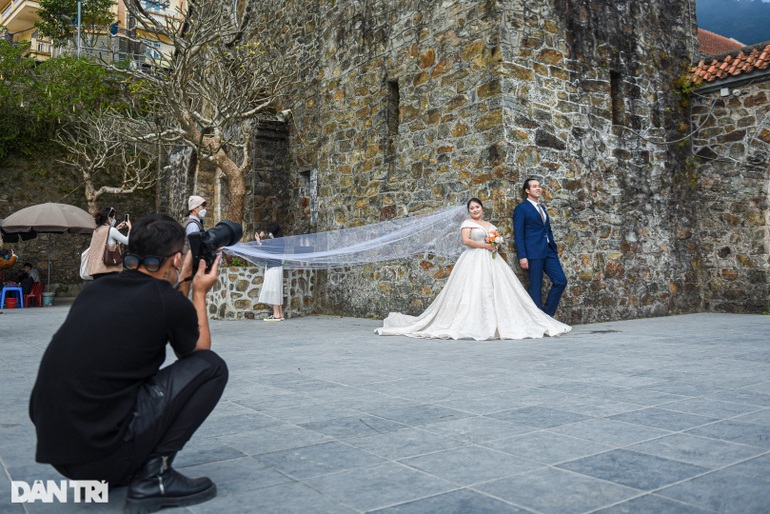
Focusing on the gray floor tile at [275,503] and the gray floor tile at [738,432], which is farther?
the gray floor tile at [738,432]

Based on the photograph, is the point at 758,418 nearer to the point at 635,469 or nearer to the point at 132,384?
the point at 635,469

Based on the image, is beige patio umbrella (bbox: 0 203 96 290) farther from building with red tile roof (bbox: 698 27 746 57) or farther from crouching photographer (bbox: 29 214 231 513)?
building with red tile roof (bbox: 698 27 746 57)

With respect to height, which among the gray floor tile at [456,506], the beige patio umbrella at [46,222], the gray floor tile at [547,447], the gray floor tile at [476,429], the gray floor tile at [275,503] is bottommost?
the gray floor tile at [275,503]

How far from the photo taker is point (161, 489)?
7.37 feet

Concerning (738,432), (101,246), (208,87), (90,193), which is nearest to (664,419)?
(738,432)

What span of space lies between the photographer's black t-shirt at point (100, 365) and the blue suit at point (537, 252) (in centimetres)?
633

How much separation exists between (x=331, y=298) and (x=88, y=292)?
30.3 ft

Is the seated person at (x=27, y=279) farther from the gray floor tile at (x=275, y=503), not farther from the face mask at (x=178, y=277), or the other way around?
the gray floor tile at (x=275, y=503)

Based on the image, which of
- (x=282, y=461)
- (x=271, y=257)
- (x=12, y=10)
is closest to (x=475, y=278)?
(x=271, y=257)

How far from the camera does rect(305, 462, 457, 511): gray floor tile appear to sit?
7.48 feet

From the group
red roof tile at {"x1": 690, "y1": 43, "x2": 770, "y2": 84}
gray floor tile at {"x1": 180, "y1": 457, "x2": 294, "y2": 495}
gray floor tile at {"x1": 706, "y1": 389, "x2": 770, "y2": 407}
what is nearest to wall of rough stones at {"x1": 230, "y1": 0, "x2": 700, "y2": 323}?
red roof tile at {"x1": 690, "y1": 43, "x2": 770, "y2": 84}

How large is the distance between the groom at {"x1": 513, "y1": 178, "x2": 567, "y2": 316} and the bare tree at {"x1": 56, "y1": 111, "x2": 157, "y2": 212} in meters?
14.1

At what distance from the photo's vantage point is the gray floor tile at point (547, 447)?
2756 mm

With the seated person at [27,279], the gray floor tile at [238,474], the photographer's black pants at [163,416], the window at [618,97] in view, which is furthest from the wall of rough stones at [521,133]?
the seated person at [27,279]
